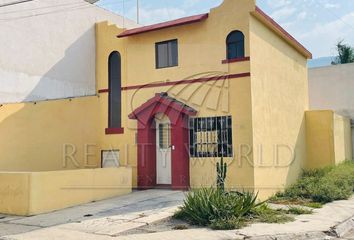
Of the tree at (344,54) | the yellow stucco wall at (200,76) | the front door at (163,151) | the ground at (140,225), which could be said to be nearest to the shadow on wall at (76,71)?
the yellow stucco wall at (200,76)

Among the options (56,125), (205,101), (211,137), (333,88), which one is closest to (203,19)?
(205,101)

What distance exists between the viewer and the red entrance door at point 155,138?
47.0ft

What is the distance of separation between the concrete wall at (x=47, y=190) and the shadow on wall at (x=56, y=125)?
3.29 m

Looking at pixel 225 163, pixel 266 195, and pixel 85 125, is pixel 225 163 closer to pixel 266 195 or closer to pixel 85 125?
pixel 266 195

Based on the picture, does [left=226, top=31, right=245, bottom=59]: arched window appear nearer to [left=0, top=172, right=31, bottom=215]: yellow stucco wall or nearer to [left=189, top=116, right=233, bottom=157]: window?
[left=189, top=116, right=233, bottom=157]: window

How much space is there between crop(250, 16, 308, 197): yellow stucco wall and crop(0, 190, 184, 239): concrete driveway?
3.23m

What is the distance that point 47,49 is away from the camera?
16219 mm

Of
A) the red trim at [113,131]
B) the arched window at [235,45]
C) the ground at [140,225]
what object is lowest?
the ground at [140,225]

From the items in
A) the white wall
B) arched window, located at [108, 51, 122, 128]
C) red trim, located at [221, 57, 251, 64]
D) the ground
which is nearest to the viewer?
the ground

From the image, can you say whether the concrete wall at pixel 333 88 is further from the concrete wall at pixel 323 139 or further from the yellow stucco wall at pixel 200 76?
the yellow stucco wall at pixel 200 76

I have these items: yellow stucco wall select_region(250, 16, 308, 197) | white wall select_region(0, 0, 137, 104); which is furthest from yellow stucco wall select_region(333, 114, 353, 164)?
white wall select_region(0, 0, 137, 104)

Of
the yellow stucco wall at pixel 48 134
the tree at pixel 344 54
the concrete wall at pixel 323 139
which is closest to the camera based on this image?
the yellow stucco wall at pixel 48 134

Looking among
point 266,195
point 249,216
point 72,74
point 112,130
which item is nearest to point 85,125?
point 112,130

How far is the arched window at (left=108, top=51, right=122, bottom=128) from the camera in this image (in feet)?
53.2
